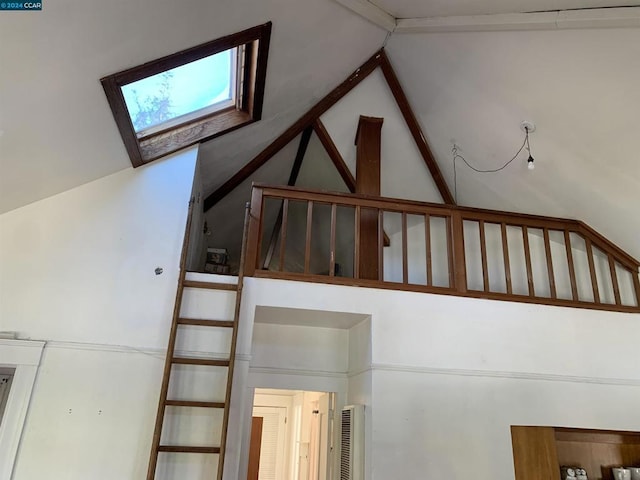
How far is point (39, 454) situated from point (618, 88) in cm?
491

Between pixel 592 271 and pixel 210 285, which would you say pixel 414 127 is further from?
pixel 210 285

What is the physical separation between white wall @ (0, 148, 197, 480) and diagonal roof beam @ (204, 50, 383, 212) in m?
1.48

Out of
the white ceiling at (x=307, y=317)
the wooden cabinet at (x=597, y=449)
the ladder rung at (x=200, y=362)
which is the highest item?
the white ceiling at (x=307, y=317)

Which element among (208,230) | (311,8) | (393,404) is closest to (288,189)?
(311,8)

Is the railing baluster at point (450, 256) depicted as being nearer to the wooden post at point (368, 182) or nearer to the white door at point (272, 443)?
the wooden post at point (368, 182)

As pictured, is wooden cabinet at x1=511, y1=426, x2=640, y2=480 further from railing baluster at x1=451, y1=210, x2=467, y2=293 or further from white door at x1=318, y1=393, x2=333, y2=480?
white door at x1=318, y1=393, x2=333, y2=480

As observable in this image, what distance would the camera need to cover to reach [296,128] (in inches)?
206

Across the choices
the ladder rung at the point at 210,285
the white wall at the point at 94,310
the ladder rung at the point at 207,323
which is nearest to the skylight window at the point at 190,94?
the white wall at the point at 94,310

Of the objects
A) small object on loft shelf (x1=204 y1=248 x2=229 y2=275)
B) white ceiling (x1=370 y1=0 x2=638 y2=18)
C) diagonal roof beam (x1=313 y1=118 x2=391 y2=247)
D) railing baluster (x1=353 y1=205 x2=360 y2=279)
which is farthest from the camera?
small object on loft shelf (x1=204 y1=248 x2=229 y2=275)

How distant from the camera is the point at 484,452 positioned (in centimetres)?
360

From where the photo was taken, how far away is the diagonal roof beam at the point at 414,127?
16.4ft

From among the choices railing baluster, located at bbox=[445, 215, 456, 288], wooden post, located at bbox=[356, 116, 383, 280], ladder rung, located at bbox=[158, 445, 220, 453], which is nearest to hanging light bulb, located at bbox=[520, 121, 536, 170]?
railing baluster, located at bbox=[445, 215, 456, 288]

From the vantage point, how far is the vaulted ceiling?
2848 mm

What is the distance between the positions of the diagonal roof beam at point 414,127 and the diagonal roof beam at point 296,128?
15cm
